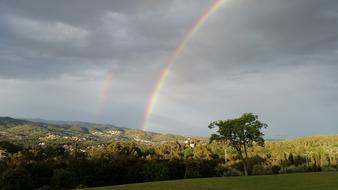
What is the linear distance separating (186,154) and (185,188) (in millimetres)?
80803

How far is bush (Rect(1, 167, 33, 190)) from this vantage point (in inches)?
2136

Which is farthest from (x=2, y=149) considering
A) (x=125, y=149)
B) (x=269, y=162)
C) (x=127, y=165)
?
(x=269, y=162)

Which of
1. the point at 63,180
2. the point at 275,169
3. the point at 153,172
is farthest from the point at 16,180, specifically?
the point at 275,169

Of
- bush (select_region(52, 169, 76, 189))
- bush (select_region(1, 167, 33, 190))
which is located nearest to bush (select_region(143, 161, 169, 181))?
bush (select_region(52, 169, 76, 189))

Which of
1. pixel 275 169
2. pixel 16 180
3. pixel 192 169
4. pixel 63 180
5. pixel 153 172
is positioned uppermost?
pixel 275 169

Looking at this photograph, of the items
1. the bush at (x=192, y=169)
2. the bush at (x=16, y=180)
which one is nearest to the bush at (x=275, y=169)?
the bush at (x=192, y=169)

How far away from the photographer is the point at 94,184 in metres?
64.1

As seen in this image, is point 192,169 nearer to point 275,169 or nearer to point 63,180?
point 63,180

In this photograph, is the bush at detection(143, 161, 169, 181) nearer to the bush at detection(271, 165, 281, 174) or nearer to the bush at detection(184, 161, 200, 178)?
the bush at detection(184, 161, 200, 178)

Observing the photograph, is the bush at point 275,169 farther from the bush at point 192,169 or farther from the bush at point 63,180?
the bush at point 63,180

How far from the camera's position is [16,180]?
→ 5594cm

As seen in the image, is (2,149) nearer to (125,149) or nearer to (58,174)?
(125,149)

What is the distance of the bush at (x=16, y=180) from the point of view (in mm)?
54250

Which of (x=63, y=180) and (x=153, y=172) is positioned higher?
(x=153, y=172)
